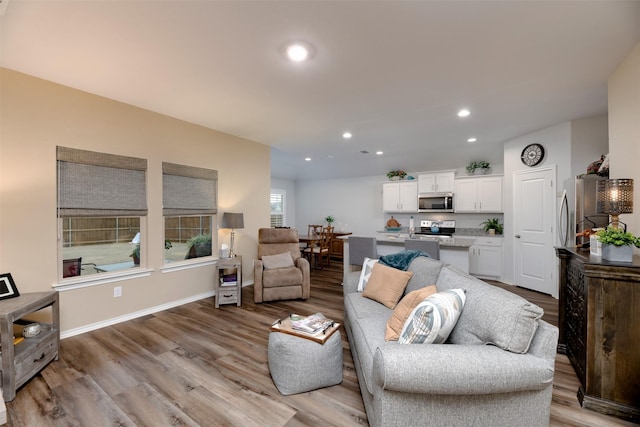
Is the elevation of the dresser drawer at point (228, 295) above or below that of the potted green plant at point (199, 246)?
below

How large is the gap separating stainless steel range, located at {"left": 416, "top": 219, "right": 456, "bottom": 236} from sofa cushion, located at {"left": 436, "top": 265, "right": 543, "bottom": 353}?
14.9 feet

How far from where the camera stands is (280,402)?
186 cm

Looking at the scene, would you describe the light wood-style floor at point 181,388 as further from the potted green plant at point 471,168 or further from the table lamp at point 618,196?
the potted green plant at point 471,168

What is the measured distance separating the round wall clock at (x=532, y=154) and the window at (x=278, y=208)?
616 cm

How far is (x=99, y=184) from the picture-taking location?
9.88 ft

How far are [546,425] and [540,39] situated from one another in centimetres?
249

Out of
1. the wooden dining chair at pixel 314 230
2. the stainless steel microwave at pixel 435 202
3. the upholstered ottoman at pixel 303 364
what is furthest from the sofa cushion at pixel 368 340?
the wooden dining chair at pixel 314 230

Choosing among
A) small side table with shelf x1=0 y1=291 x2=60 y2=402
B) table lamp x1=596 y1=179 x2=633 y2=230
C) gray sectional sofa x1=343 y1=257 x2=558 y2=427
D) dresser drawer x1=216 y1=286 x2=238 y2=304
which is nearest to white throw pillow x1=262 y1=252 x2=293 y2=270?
dresser drawer x1=216 y1=286 x2=238 y2=304

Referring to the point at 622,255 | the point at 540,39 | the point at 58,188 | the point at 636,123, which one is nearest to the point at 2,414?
the point at 58,188

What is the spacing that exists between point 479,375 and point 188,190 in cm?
388

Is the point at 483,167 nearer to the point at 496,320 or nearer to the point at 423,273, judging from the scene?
the point at 423,273

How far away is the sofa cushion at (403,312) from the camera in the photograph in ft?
5.93

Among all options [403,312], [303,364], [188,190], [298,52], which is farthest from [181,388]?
[298,52]

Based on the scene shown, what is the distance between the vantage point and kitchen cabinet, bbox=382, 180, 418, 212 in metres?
6.31
